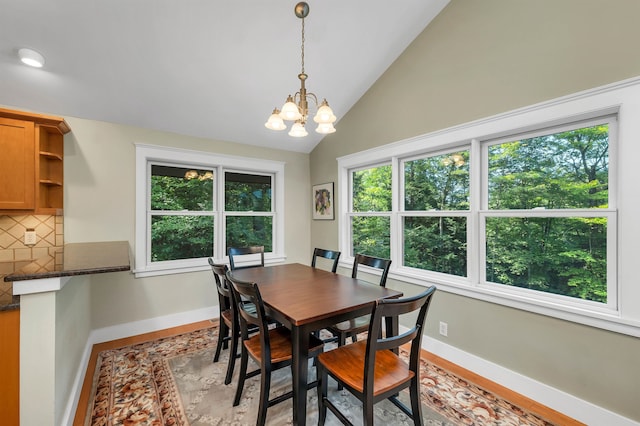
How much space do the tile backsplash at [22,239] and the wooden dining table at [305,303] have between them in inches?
71.2

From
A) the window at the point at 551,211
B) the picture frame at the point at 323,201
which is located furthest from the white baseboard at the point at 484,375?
the picture frame at the point at 323,201

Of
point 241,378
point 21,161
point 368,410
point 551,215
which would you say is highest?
point 21,161

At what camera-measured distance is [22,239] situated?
8.32 ft

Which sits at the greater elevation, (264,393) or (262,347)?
(262,347)

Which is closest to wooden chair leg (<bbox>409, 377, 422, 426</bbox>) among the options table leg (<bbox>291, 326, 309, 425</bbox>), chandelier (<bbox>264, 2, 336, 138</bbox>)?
table leg (<bbox>291, 326, 309, 425</bbox>)

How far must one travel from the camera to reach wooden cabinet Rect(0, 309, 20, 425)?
4.74 feet

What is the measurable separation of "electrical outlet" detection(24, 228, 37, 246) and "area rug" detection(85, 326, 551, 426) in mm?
1256

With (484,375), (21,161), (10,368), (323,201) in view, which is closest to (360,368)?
(484,375)

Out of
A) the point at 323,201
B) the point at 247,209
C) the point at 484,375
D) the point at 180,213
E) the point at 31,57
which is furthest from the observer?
the point at 323,201

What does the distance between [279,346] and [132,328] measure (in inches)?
86.2

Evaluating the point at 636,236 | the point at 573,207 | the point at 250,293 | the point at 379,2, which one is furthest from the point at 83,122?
the point at 636,236

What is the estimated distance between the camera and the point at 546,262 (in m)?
2.11

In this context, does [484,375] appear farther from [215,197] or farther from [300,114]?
[215,197]

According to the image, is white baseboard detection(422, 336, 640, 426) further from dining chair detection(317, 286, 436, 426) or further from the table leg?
the table leg
